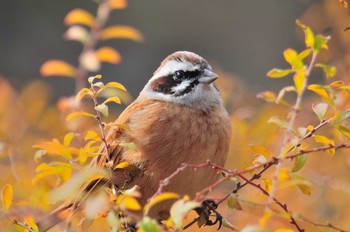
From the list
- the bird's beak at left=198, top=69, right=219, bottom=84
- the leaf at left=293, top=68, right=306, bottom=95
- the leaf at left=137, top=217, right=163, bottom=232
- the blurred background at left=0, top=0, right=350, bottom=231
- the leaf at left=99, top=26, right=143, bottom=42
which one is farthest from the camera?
the blurred background at left=0, top=0, right=350, bottom=231

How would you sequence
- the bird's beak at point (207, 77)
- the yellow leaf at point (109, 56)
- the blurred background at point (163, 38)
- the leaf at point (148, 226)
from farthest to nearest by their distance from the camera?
the blurred background at point (163, 38), the bird's beak at point (207, 77), the yellow leaf at point (109, 56), the leaf at point (148, 226)

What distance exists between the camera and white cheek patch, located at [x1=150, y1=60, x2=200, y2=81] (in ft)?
10.4

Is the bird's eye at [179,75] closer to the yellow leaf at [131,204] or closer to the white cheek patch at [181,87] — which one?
the white cheek patch at [181,87]

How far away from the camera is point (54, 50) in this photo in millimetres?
8766

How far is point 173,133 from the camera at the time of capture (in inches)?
117

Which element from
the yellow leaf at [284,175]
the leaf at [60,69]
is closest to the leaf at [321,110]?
the yellow leaf at [284,175]

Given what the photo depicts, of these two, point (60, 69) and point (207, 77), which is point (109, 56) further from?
point (207, 77)

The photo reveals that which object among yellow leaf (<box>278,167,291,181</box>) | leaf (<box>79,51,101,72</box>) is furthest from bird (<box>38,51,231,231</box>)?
yellow leaf (<box>278,167,291,181</box>)

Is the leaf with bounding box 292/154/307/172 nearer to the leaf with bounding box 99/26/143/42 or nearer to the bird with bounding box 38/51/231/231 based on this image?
the bird with bounding box 38/51/231/231

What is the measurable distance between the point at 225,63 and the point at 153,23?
4.69 ft

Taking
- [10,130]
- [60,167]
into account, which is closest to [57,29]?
[10,130]

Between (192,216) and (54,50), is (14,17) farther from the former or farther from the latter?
(192,216)

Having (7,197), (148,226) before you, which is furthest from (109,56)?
(148,226)

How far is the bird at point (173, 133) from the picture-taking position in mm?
2861
